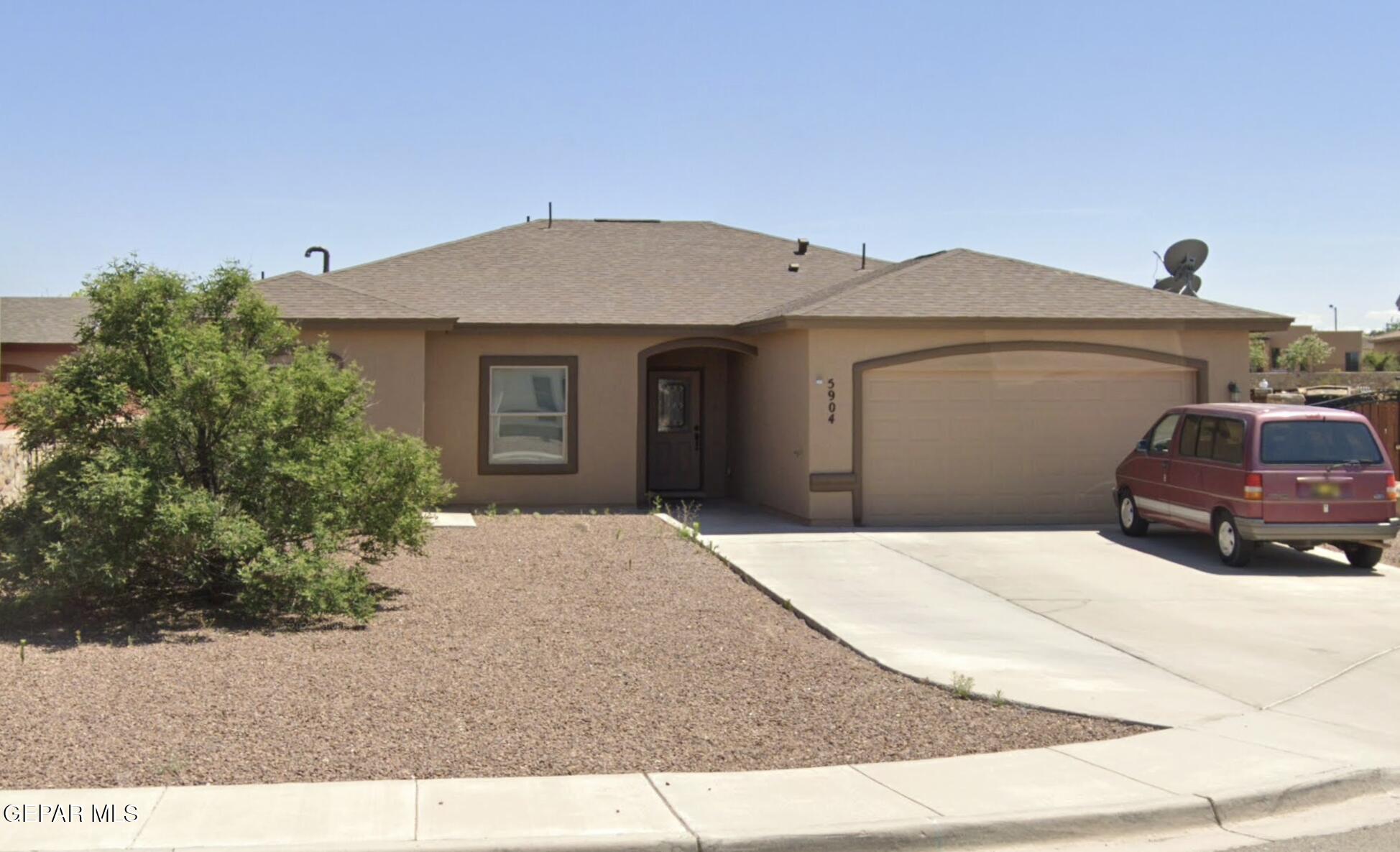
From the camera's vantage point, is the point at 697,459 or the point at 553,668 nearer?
the point at 553,668

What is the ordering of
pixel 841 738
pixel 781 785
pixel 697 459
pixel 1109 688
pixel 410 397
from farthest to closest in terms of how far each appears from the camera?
pixel 697 459
pixel 410 397
pixel 1109 688
pixel 841 738
pixel 781 785

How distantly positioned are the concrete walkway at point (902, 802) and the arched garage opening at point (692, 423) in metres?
13.0

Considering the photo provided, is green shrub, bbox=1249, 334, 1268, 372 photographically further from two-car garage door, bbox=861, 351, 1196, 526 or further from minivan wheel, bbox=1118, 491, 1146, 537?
minivan wheel, bbox=1118, 491, 1146, 537

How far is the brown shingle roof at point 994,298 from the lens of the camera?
56.5 ft

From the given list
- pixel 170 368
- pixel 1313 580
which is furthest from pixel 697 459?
pixel 170 368

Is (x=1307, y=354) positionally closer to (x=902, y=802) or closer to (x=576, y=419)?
(x=576, y=419)

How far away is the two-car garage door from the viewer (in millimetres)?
17531

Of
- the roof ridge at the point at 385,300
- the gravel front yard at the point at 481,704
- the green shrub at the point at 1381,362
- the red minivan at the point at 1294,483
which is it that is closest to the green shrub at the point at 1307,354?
the green shrub at the point at 1381,362

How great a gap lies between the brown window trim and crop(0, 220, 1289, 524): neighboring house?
0.10 ft

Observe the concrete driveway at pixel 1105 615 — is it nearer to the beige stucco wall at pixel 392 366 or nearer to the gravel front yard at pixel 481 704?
the gravel front yard at pixel 481 704

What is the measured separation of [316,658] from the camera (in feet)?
29.1

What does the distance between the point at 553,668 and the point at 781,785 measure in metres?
2.66

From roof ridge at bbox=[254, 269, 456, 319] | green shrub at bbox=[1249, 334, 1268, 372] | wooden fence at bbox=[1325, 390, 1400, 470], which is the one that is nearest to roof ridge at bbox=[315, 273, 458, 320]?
roof ridge at bbox=[254, 269, 456, 319]

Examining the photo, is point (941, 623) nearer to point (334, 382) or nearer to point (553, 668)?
point (553, 668)
